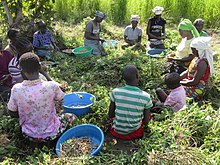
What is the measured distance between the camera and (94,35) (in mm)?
6922

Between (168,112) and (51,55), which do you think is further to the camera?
(51,55)

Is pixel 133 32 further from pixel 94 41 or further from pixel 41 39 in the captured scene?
pixel 41 39

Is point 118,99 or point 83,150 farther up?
point 118,99

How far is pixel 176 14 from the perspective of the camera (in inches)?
382

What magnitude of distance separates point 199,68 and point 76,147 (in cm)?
224

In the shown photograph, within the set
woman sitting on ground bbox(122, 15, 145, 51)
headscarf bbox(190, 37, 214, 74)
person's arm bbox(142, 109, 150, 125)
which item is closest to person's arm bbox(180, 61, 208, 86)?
headscarf bbox(190, 37, 214, 74)

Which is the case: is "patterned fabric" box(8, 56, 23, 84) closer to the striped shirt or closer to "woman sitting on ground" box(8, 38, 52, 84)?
"woman sitting on ground" box(8, 38, 52, 84)

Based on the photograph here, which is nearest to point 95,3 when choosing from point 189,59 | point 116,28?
point 116,28

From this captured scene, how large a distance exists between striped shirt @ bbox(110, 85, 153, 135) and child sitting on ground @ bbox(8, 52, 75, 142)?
0.65m

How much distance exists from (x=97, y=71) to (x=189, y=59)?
1.77 m

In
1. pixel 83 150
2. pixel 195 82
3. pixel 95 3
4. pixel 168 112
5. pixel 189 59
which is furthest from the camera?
pixel 95 3

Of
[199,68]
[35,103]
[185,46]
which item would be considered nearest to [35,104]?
[35,103]

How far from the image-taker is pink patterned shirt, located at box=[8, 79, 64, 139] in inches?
119

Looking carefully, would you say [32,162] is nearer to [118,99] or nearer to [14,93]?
[14,93]
